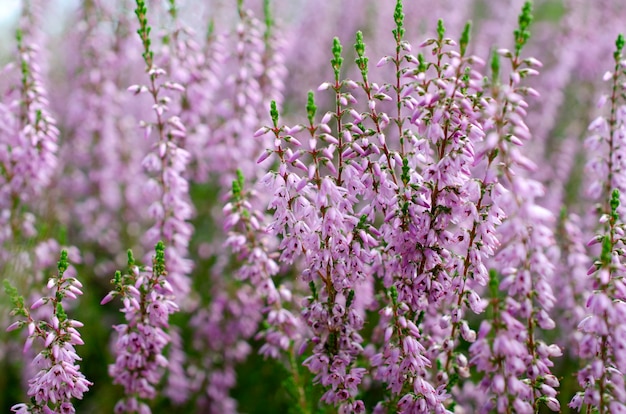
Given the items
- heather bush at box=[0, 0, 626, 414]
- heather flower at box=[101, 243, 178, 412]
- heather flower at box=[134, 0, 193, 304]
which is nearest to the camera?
heather bush at box=[0, 0, 626, 414]

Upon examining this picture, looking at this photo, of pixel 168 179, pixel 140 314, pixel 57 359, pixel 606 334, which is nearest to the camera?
pixel 606 334

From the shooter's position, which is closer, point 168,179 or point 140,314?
point 140,314

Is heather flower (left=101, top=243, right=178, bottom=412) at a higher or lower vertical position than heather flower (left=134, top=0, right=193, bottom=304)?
lower

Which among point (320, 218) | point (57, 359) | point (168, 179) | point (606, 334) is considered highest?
point (168, 179)

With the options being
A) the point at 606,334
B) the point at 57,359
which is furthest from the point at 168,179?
the point at 606,334

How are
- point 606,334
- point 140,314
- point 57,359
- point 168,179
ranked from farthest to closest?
point 168,179 → point 140,314 → point 57,359 → point 606,334

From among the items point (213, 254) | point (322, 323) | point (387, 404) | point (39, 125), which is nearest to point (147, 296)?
point (322, 323)

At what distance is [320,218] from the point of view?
108 inches

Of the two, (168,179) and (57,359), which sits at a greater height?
(168,179)

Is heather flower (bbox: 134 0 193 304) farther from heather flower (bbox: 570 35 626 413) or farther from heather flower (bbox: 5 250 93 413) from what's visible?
heather flower (bbox: 570 35 626 413)

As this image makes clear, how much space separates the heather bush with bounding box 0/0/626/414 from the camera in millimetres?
2598

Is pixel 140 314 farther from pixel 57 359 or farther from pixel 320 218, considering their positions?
pixel 320 218

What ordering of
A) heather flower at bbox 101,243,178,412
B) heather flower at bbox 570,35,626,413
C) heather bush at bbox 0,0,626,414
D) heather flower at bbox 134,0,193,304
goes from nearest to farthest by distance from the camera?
heather flower at bbox 570,35,626,413
heather bush at bbox 0,0,626,414
heather flower at bbox 101,243,178,412
heather flower at bbox 134,0,193,304

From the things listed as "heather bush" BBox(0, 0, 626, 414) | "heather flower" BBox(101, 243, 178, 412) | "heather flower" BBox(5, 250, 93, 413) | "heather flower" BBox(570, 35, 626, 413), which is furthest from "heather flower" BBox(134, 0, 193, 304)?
"heather flower" BBox(570, 35, 626, 413)
